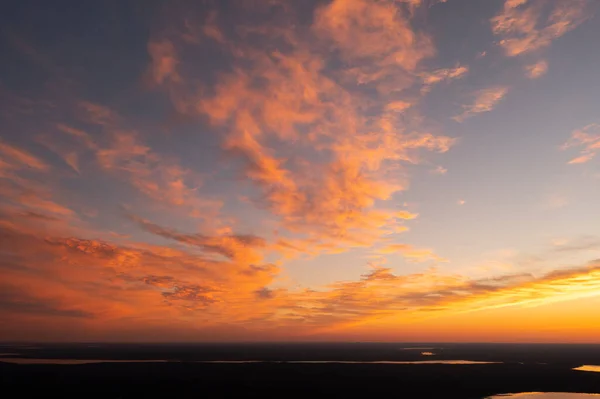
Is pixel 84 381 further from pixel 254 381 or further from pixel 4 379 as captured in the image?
pixel 254 381

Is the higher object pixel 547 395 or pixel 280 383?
pixel 280 383

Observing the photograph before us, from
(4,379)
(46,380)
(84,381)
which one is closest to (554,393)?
(84,381)

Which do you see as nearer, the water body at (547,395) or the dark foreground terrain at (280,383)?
the water body at (547,395)

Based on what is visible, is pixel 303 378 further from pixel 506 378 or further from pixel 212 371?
pixel 506 378

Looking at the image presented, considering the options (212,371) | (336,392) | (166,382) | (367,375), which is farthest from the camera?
(212,371)

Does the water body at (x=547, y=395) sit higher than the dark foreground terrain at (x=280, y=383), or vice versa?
the dark foreground terrain at (x=280, y=383)

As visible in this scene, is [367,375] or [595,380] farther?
[367,375]

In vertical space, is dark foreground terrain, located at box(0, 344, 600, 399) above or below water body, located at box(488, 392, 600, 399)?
above

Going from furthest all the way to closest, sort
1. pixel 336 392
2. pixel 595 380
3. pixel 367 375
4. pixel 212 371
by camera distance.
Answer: pixel 212 371, pixel 367 375, pixel 595 380, pixel 336 392

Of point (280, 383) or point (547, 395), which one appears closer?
point (547, 395)

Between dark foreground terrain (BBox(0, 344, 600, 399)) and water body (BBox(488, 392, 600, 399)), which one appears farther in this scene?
dark foreground terrain (BBox(0, 344, 600, 399))
